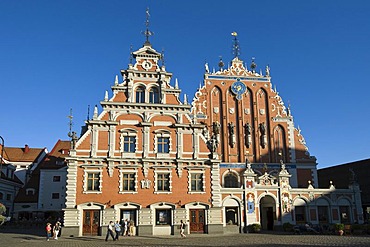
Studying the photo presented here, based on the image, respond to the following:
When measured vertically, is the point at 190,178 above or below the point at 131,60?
below

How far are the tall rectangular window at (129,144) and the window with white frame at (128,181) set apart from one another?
208 cm

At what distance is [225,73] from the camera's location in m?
45.7

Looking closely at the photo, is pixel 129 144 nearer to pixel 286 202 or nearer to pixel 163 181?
pixel 163 181

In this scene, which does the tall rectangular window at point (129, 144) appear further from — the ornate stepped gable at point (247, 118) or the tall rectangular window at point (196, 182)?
the ornate stepped gable at point (247, 118)

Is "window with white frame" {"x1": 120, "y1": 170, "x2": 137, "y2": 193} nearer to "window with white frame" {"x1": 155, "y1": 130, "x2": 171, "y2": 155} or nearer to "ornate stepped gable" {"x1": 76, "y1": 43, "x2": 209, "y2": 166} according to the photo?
"ornate stepped gable" {"x1": 76, "y1": 43, "x2": 209, "y2": 166}

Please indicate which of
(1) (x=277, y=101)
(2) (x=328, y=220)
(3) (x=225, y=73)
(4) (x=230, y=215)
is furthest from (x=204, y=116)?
(2) (x=328, y=220)

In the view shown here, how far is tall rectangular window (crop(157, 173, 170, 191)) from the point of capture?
3255 cm

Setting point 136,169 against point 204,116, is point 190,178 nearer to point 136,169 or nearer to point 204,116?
point 136,169

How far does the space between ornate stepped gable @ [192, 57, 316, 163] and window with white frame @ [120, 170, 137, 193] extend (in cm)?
1333

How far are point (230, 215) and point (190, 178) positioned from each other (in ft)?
19.9

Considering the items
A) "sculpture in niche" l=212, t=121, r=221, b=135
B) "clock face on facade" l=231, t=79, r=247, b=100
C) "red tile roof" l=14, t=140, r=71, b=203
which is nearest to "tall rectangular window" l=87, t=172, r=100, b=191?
"sculpture in niche" l=212, t=121, r=221, b=135

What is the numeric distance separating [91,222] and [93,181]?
3.64 m

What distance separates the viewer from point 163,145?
33.7m

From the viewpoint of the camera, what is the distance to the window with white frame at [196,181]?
3309cm
